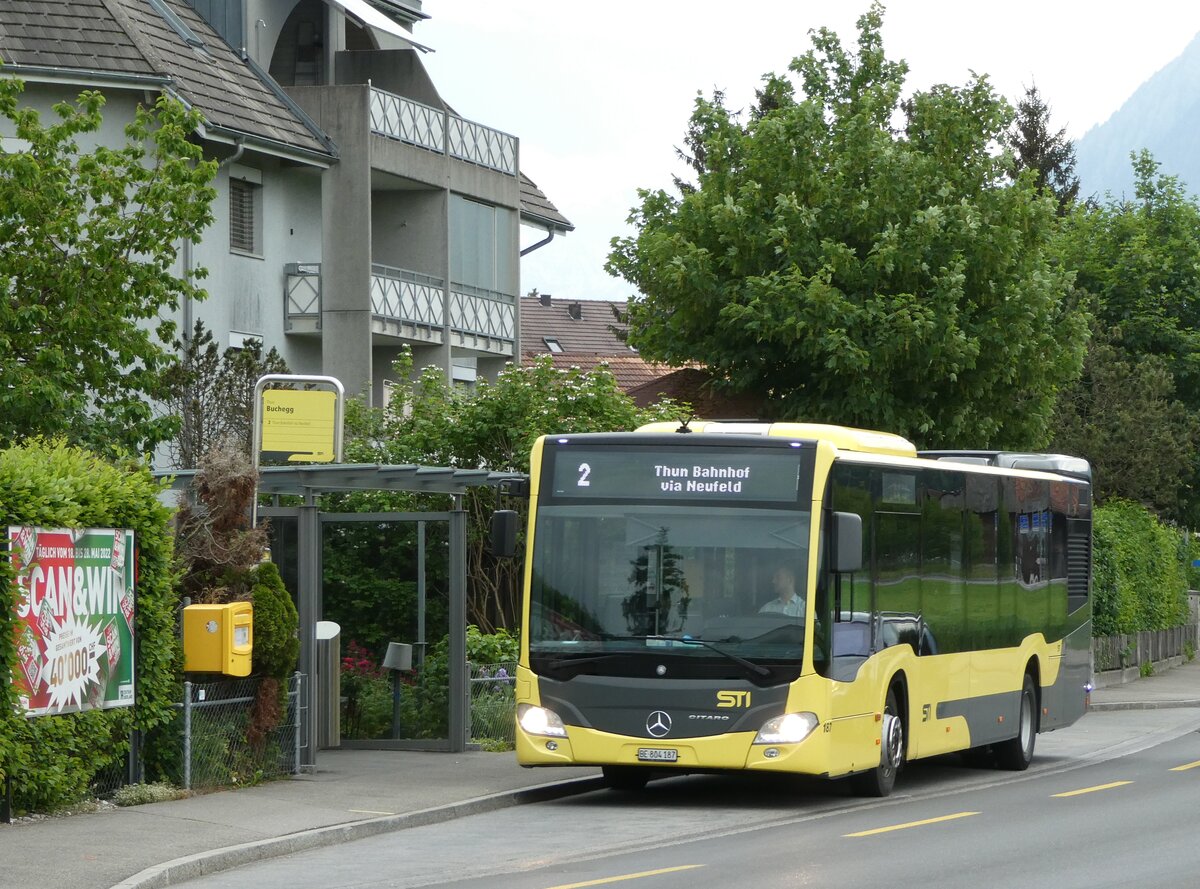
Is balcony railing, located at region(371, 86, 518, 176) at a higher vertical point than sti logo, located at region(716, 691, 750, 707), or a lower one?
higher

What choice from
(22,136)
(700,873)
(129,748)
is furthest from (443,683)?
(700,873)

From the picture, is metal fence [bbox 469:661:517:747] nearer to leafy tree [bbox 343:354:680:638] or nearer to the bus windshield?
→ leafy tree [bbox 343:354:680:638]

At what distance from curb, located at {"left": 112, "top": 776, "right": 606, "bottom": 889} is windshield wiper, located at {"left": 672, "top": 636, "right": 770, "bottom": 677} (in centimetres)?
214

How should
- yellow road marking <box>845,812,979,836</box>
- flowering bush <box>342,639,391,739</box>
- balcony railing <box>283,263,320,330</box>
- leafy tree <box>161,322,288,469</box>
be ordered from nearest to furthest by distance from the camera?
1. yellow road marking <box>845,812,979,836</box>
2. flowering bush <box>342,639,391,739</box>
3. leafy tree <box>161,322,288,469</box>
4. balcony railing <box>283,263,320,330</box>

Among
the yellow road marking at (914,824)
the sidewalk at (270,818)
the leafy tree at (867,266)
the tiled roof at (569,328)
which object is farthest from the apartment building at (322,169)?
the tiled roof at (569,328)

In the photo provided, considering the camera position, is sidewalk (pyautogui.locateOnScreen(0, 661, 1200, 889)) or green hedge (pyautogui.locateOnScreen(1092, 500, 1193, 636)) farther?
green hedge (pyautogui.locateOnScreen(1092, 500, 1193, 636))

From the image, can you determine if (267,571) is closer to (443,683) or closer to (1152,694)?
(443,683)

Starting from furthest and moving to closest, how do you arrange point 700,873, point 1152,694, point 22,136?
point 1152,694 < point 22,136 < point 700,873

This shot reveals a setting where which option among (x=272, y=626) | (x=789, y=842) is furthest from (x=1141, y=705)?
(x=789, y=842)

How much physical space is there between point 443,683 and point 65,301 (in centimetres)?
564

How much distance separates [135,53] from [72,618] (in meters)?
19.5

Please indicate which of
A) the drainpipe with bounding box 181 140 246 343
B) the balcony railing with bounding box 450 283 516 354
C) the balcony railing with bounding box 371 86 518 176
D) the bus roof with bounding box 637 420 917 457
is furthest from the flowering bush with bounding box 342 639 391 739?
the balcony railing with bounding box 450 283 516 354

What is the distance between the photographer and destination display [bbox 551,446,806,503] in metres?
16.4

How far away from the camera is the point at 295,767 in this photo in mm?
18047
